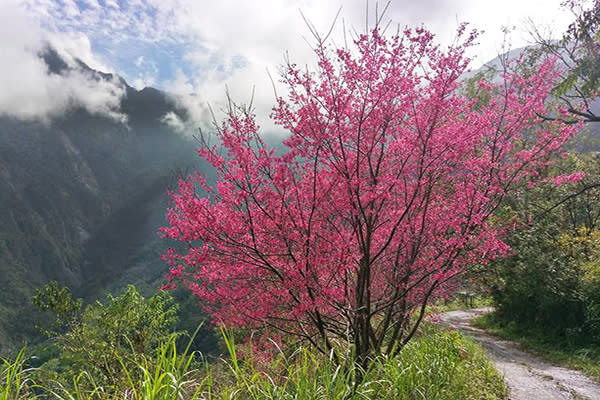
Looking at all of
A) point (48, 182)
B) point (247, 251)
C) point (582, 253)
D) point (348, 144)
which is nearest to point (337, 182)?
Result: point (348, 144)

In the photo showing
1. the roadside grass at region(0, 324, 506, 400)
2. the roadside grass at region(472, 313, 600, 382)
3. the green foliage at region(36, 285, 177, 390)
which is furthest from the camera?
the green foliage at region(36, 285, 177, 390)

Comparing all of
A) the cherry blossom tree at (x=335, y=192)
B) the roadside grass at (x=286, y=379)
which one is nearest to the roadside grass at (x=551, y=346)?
the roadside grass at (x=286, y=379)

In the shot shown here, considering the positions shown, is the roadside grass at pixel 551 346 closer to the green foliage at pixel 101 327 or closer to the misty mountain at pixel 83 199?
the green foliage at pixel 101 327

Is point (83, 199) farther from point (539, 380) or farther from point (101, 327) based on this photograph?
point (539, 380)

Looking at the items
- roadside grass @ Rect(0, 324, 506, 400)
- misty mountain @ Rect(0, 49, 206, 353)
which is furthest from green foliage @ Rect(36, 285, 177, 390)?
misty mountain @ Rect(0, 49, 206, 353)

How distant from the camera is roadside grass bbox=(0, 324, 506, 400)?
2.62 metres

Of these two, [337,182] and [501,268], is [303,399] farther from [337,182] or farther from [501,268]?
[501,268]

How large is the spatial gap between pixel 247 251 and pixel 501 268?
34.5 ft

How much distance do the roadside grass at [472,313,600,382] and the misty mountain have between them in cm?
9882

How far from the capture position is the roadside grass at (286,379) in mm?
2623

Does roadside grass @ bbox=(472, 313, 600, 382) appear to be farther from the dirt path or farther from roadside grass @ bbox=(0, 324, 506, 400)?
roadside grass @ bbox=(0, 324, 506, 400)

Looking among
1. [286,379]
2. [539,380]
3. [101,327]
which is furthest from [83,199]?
[286,379]

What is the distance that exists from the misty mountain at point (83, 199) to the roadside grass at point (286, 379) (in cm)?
10378

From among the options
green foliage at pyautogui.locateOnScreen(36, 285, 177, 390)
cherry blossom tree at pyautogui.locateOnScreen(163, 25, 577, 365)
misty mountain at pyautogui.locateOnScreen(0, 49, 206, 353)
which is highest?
misty mountain at pyautogui.locateOnScreen(0, 49, 206, 353)
